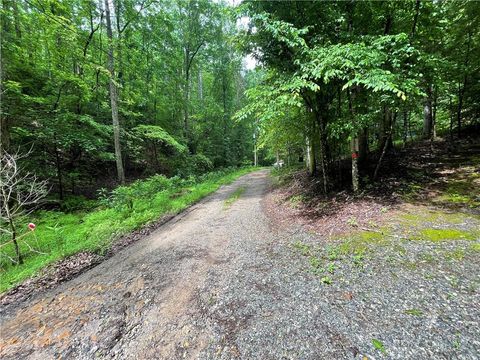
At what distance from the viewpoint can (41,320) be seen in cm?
285

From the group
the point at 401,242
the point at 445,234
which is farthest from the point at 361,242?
the point at 445,234

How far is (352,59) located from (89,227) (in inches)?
308

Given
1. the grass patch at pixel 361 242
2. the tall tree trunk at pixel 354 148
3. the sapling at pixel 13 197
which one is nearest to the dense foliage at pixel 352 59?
the tall tree trunk at pixel 354 148

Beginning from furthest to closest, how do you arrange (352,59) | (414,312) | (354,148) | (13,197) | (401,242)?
(354,148)
(13,197)
(352,59)
(401,242)
(414,312)

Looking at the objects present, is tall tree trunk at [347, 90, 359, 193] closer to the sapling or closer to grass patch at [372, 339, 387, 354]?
grass patch at [372, 339, 387, 354]

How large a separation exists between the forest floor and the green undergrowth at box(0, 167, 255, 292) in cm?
96

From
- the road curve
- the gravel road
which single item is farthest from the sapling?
the gravel road

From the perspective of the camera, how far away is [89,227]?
19.2 feet

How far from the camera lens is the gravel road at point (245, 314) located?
205cm

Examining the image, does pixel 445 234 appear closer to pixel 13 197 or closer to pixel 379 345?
pixel 379 345

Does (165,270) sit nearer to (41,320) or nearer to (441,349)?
(41,320)

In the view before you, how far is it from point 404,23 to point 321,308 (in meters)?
7.35

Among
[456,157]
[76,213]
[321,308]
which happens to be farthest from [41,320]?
[456,157]

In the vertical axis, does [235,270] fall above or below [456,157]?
below
